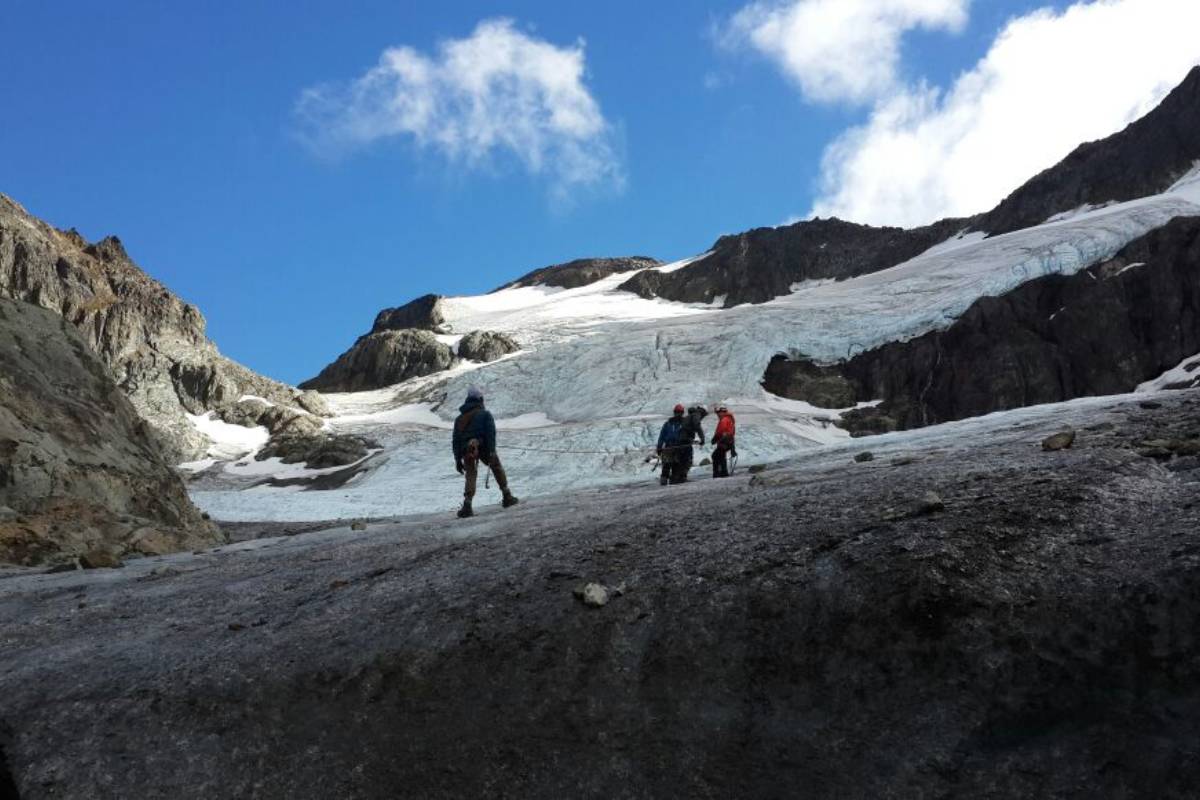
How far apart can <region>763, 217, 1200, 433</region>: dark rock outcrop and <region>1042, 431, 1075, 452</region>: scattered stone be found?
132 ft

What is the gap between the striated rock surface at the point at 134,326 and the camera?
6184 cm

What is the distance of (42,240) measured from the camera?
68.5 m

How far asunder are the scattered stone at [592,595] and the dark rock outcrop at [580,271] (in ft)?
441

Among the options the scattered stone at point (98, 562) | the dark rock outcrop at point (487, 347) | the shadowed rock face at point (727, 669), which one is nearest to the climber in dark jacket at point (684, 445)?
the scattered stone at point (98, 562)

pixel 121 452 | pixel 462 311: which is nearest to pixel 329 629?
pixel 121 452

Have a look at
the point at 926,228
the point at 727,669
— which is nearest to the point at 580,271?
the point at 926,228

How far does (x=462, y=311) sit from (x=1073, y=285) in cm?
7955

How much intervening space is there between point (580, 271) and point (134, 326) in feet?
276

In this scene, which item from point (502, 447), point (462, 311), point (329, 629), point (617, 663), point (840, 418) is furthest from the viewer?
point (462, 311)

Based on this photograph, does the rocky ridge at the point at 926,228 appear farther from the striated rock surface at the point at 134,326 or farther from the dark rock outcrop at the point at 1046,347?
the striated rock surface at the point at 134,326

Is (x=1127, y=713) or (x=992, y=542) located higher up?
(x=992, y=542)

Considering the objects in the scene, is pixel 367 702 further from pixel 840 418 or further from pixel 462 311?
pixel 462 311

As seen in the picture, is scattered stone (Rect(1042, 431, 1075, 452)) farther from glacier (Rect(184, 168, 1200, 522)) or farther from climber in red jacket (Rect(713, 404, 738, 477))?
glacier (Rect(184, 168, 1200, 522))

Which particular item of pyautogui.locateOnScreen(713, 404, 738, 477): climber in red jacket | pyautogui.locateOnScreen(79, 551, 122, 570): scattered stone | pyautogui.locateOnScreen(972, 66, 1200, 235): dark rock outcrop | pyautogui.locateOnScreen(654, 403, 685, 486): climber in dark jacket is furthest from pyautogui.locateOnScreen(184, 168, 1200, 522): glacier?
pyautogui.locateOnScreen(79, 551, 122, 570): scattered stone
